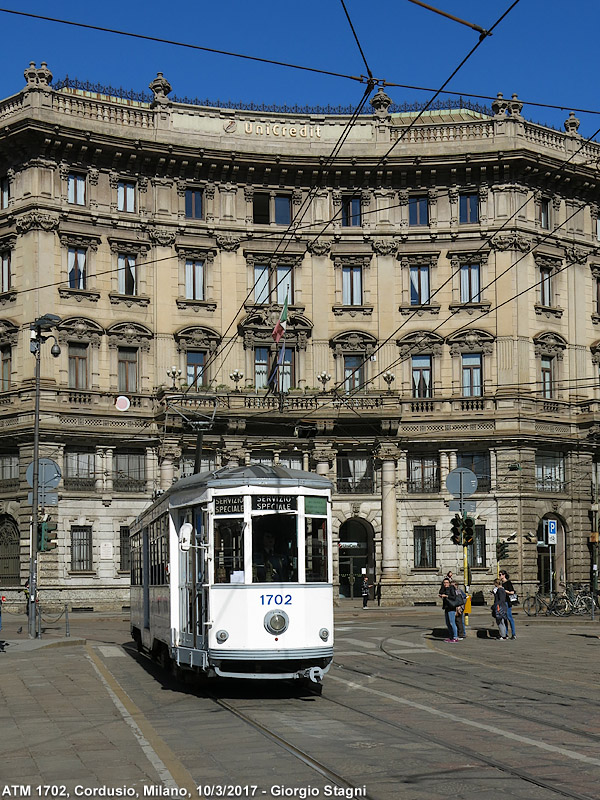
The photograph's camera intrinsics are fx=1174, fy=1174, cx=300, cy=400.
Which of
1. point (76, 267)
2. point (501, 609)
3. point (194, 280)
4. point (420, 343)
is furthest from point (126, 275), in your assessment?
point (501, 609)

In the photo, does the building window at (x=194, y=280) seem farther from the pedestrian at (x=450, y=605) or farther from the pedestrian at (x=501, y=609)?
the pedestrian at (x=501, y=609)

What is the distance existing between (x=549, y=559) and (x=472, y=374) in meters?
Answer: 8.90

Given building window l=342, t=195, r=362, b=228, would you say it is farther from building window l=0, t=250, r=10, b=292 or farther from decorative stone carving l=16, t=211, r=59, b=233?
building window l=0, t=250, r=10, b=292

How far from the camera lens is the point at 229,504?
1656cm

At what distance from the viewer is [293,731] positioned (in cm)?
1309

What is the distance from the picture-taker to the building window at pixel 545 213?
177ft

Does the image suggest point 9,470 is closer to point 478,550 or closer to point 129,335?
point 129,335

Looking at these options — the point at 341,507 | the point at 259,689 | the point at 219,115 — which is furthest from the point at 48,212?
Result: the point at 259,689

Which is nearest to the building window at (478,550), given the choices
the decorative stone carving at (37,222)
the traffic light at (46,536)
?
the decorative stone carving at (37,222)

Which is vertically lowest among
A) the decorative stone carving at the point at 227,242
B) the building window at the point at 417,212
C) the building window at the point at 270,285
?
the building window at the point at 270,285

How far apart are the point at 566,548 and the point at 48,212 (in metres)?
27.1

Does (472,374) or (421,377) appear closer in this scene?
(472,374)

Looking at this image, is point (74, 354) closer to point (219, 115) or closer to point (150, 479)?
point (150, 479)

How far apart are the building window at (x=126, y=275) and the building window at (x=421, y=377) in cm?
1284
